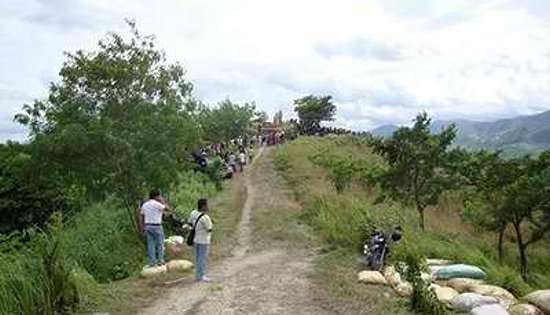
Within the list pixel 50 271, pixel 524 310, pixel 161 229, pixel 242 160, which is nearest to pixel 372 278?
pixel 524 310

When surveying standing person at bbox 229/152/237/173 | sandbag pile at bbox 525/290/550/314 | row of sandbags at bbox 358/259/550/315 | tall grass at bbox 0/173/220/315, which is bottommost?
sandbag pile at bbox 525/290/550/314

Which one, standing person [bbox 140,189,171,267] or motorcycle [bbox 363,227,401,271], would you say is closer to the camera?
standing person [bbox 140,189,171,267]

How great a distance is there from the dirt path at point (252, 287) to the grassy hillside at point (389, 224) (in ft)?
4.77

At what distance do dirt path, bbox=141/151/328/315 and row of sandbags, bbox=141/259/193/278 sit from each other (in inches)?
22.3

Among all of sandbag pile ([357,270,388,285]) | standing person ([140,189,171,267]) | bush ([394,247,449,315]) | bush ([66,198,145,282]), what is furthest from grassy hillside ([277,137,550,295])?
bush ([66,198,145,282])

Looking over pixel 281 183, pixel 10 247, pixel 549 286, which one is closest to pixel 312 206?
pixel 549 286

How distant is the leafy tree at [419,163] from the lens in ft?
86.2

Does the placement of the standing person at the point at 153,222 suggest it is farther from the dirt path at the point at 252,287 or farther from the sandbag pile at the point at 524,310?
the sandbag pile at the point at 524,310

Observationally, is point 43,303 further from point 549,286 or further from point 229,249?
point 549,286

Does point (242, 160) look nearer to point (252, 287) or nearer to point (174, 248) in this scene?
point (174, 248)

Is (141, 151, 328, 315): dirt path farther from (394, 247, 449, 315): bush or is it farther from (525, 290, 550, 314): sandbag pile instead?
(525, 290, 550, 314): sandbag pile

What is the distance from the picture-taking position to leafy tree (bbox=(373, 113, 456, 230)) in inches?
1035

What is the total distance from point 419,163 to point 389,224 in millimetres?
8606

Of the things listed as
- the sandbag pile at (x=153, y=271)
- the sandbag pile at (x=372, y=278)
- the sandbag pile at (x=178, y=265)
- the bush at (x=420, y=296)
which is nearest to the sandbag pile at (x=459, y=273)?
the sandbag pile at (x=372, y=278)
